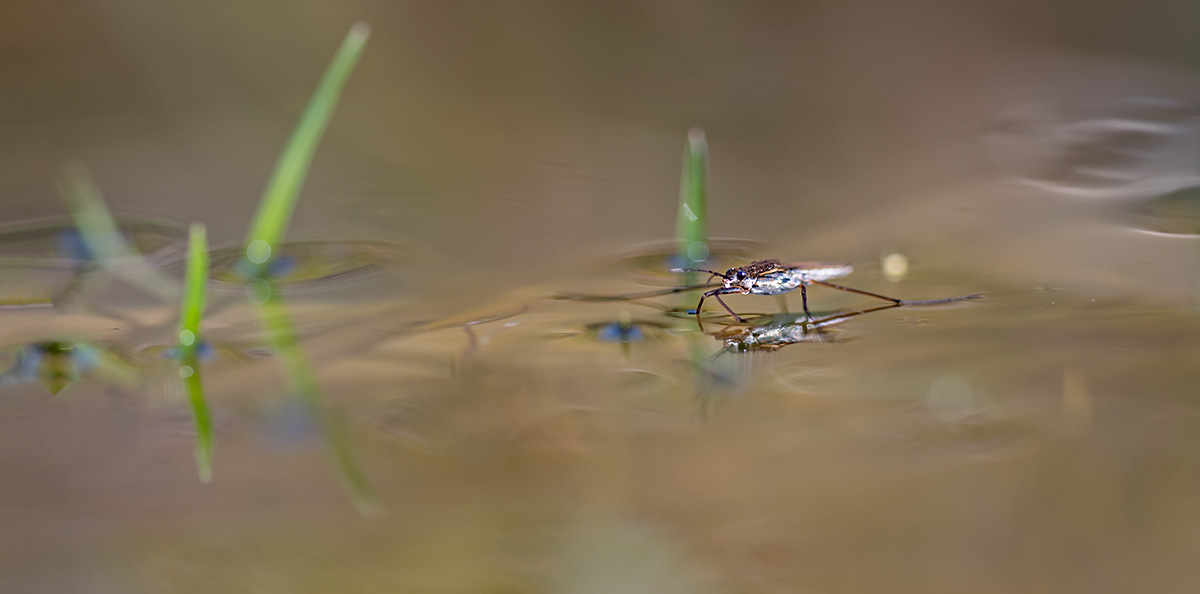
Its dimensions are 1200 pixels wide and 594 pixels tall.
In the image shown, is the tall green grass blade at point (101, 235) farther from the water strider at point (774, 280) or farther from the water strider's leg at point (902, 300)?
the water strider's leg at point (902, 300)

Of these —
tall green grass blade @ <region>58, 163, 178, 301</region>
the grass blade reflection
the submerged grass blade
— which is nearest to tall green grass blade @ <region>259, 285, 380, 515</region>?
the grass blade reflection

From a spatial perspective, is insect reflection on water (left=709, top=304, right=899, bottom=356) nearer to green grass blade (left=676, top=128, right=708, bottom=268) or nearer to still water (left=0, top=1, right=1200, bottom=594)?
still water (left=0, top=1, right=1200, bottom=594)

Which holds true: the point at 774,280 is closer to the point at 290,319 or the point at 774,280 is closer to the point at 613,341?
the point at 613,341

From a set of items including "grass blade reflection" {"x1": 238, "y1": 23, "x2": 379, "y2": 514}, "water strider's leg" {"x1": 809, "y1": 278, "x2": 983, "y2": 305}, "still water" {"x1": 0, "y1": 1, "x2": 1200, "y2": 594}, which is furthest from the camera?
"water strider's leg" {"x1": 809, "y1": 278, "x2": 983, "y2": 305}

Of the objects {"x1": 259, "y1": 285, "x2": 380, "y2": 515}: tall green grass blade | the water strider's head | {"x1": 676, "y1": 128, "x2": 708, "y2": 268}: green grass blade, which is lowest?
{"x1": 259, "y1": 285, "x2": 380, "y2": 515}: tall green grass blade

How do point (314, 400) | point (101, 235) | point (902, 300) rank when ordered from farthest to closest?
point (101, 235)
point (902, 300)
point (314, 400)

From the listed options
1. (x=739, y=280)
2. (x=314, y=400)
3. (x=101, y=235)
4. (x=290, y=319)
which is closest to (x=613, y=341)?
(x=739, y=280)
